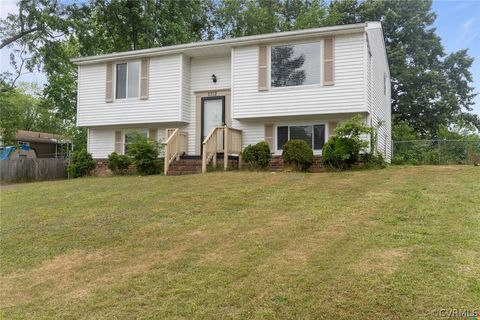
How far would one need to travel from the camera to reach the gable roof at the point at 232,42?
13977 millimetres

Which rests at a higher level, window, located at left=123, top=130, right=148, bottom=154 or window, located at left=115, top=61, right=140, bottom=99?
window, located at left=115, top=61, right=140, bottom=99

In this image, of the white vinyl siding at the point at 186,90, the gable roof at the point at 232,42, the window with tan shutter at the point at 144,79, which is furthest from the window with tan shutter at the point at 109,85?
the white vinyl siding at the point at 186,90

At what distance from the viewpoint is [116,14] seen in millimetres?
25438

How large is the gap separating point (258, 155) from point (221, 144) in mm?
1829

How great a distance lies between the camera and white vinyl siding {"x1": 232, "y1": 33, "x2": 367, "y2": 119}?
13.8 metres

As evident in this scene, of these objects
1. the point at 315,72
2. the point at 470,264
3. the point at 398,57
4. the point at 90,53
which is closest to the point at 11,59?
the point at 90,53

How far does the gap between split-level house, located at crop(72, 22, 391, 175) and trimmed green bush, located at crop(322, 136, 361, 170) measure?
1.65m

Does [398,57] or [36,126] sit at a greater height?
[398,57]

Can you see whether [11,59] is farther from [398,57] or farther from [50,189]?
[398,57]

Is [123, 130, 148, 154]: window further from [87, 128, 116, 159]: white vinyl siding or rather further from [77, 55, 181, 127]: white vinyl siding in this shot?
[87, 128, 116, 159]: white vinyl siding

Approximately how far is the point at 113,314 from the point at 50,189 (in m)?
9.35

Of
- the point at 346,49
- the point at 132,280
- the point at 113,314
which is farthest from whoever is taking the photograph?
the point at 346,49

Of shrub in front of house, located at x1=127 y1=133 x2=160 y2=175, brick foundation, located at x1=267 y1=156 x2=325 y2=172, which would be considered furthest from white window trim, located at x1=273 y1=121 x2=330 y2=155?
shrub in front of house, located at x1=127 y1=133 x2=160 y2=175

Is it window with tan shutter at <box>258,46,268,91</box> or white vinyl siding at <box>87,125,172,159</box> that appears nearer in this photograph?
window with tan shutter at <box>258,46,268,91</box>
